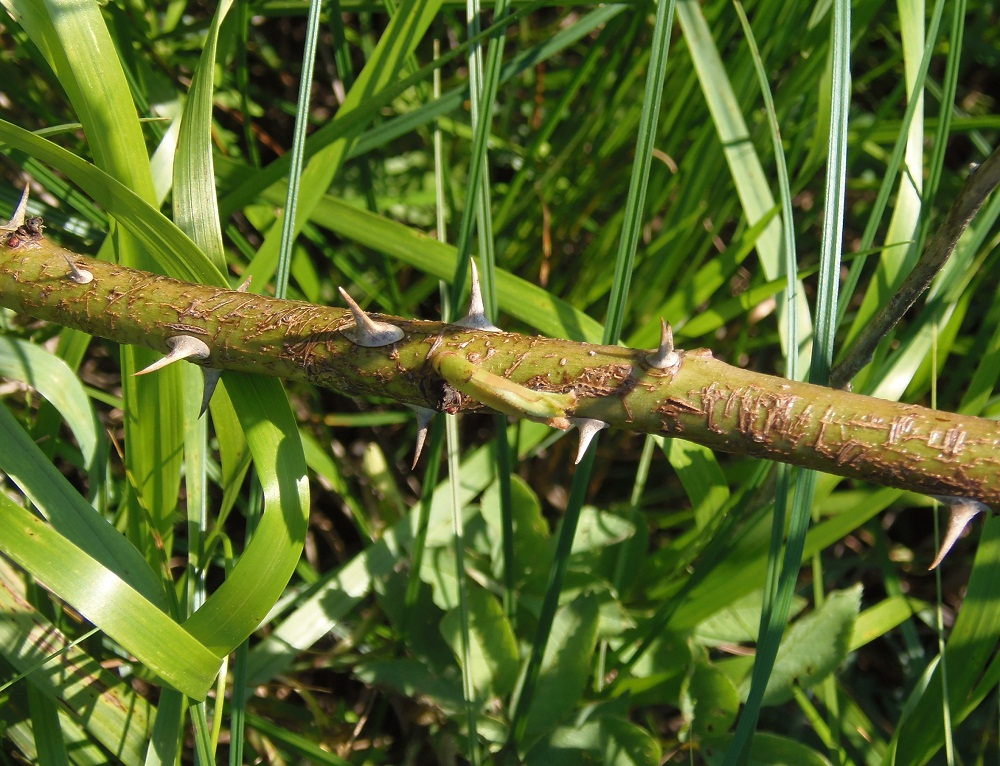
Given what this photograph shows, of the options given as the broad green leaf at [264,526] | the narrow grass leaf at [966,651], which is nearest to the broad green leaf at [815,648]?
the narrow grass leaf at [966,651]

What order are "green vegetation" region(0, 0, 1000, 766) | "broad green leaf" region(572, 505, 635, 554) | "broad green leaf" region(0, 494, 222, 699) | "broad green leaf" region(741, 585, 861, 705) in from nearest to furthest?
"broad green leaf" region(0, 494, 222, 699), "green vegetation" region(0, 0, 1000, 766), "broad green leaf" region(741, 585, 861, 705), "broad green leaf" region(572, 505, 635, 554)

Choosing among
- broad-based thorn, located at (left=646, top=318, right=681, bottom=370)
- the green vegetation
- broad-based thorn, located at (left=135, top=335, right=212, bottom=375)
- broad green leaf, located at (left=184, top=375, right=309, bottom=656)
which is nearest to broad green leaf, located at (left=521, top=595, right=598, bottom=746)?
the green vegetation

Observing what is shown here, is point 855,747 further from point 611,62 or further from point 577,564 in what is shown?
point 611,62

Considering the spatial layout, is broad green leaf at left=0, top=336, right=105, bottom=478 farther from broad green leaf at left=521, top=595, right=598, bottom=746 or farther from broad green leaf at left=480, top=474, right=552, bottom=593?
broad green leaf at left=521, top=595, right=598, bottom=746

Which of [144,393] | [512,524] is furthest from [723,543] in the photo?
[144,393]

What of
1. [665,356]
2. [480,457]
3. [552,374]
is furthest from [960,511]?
[480,457]

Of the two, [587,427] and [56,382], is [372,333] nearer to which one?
[587,427]
